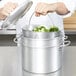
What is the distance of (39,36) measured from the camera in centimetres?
88

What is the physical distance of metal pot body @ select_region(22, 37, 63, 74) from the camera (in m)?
0.89

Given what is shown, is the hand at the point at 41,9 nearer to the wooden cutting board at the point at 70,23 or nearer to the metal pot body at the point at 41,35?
the wooden cutting board at the point at 70,23

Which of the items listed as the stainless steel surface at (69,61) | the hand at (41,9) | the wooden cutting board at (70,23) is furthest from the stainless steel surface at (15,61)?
the hand at (41,9)

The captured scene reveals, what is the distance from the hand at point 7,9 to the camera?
114 centimetres

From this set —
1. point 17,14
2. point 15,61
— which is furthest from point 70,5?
point 15,61

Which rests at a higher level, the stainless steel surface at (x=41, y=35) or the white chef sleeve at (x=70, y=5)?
the white chef sleeve at (x=70, y=5)

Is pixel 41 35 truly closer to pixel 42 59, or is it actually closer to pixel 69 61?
pixel 42 59

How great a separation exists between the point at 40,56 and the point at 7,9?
402mm

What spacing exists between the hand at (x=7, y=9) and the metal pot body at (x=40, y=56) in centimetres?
30

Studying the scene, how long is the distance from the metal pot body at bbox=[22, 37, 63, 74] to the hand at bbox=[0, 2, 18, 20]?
11.6 inches

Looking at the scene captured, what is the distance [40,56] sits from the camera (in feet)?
2.96

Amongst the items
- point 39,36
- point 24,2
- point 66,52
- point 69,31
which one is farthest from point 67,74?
point 24,2

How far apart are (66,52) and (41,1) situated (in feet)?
1.11

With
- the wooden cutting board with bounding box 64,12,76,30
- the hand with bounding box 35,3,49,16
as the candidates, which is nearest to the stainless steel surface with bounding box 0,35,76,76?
the wooden cutting board with bounding box 64,12,76,30
